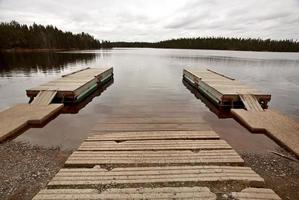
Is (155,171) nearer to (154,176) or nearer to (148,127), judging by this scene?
(154,176)

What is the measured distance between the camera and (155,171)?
484 cm

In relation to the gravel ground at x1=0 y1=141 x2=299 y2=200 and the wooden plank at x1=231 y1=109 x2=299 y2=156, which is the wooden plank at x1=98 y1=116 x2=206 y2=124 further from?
the gravel ground at x1=0 y1=141 x2=299 y2=200

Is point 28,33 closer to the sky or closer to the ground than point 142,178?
closer to the sky

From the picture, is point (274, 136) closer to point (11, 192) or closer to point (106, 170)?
point (106, 170)

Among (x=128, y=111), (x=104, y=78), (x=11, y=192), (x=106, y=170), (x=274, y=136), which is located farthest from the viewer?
(x=104, y=78)

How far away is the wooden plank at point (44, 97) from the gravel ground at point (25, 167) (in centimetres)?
441

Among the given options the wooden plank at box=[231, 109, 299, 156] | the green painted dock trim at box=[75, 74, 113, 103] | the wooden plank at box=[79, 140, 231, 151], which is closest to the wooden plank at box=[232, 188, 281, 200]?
the wooden plank at box=[79, 140, 231, 151]

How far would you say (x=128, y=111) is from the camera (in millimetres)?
11234

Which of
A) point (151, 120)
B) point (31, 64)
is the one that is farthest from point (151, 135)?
point (31, 64)

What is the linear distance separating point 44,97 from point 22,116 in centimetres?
259

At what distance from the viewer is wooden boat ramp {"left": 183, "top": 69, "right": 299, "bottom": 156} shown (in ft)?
24.4

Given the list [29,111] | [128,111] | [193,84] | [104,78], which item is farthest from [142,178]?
[104,78]

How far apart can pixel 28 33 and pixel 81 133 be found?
280 feet

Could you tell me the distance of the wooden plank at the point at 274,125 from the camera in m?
7.02
